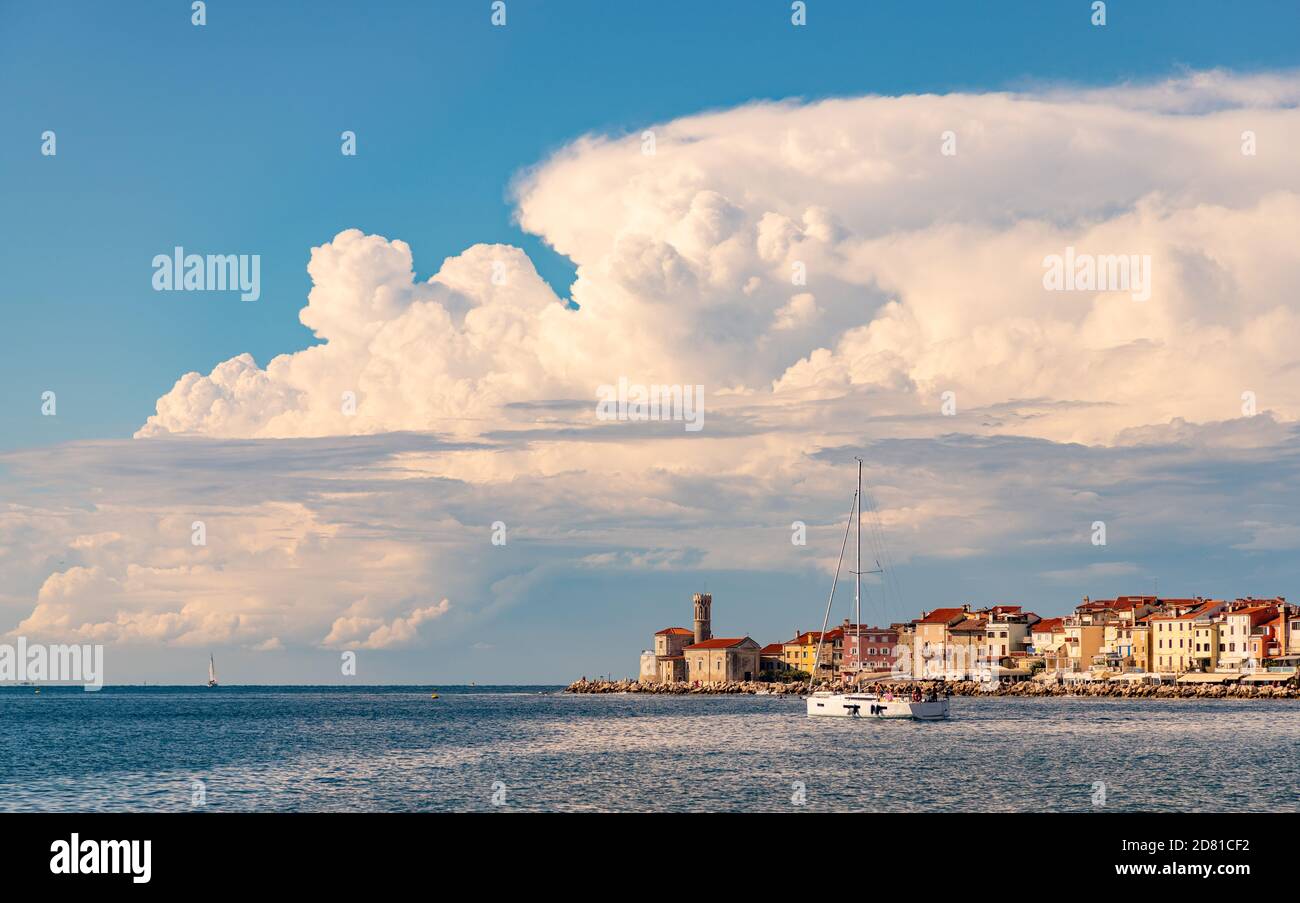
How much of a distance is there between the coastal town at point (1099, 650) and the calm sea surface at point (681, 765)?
181 ft

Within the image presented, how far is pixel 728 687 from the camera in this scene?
626 ft

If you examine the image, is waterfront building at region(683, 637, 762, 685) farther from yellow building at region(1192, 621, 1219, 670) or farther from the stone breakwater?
yellow building at region(1192, 621, 1219, 670)

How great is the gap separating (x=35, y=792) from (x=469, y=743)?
28.5 m

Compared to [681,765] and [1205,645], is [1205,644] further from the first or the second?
[681,765]

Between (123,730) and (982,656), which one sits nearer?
(123,730)

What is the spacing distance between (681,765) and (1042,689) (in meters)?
116

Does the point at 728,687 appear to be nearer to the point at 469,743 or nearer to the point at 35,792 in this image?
the point at 469,743

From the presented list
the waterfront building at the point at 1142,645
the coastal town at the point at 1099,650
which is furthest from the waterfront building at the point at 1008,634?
the waterfront building at the point at 1142,645

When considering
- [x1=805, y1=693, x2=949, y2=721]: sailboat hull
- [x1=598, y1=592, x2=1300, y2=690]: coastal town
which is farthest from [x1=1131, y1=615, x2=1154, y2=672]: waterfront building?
[x1=805, y1=693, x2=949, y2=721]: sailboat hull

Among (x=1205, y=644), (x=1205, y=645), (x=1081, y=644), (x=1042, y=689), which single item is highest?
(x=1205, y=644)

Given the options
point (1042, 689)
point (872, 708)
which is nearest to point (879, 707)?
point (872, 708)

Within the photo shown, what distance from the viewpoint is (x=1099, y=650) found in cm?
17338

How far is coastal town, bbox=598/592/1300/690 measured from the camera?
151750 millimetres
